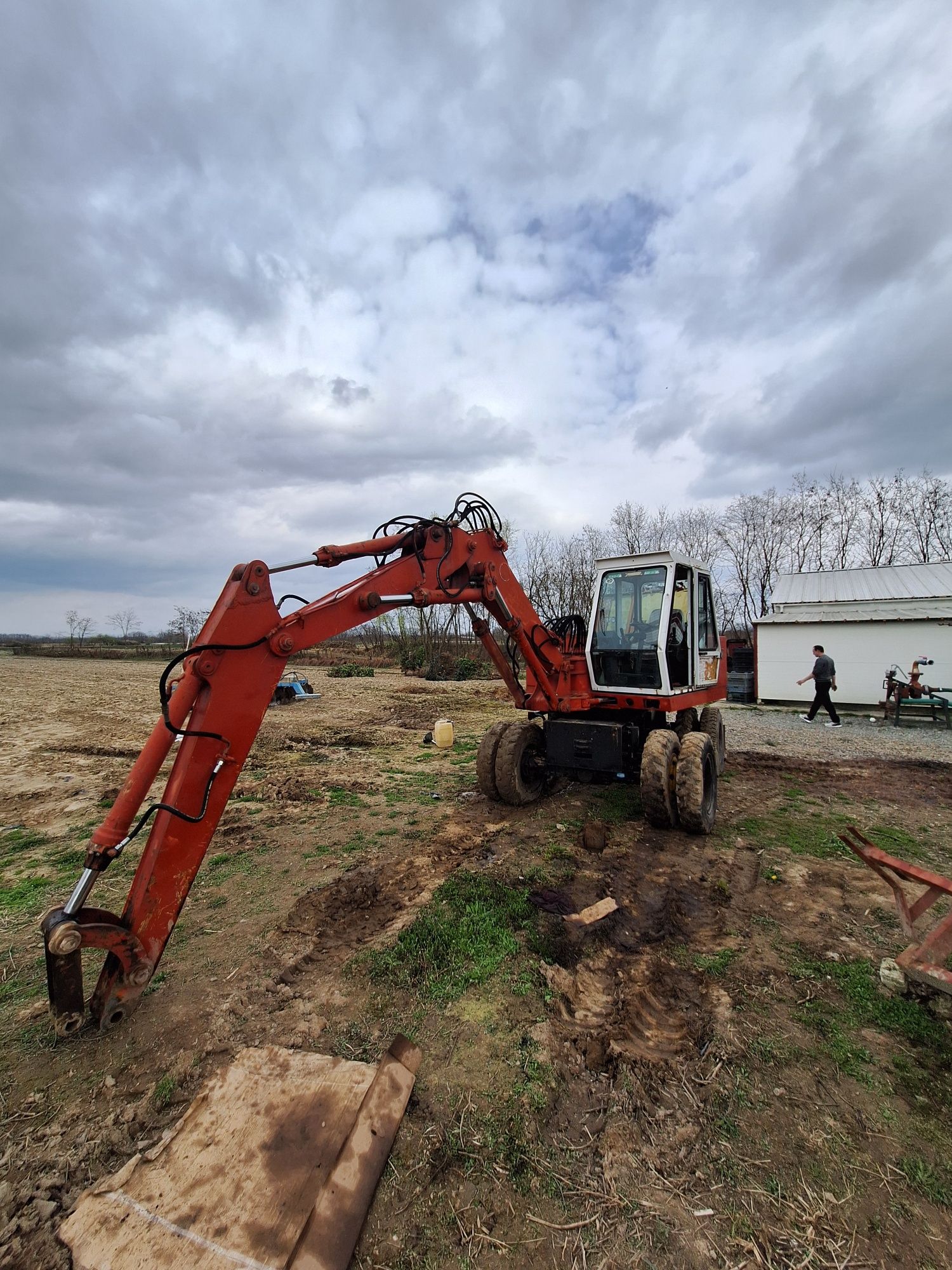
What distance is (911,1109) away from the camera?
8.63ft

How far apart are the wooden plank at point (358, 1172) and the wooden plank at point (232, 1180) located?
0.04 m

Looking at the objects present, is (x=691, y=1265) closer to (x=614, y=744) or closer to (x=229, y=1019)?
(x=229, y=1019)

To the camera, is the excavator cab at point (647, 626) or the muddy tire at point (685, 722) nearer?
the excavator cab at point (647, 626)

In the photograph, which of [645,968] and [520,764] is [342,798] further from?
[645,968]

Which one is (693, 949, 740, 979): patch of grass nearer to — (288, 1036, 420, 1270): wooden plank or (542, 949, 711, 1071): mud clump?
(542, 949, 711, 1071): mud clump

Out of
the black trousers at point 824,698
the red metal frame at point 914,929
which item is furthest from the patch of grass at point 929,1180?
the black trousers at point 824,698

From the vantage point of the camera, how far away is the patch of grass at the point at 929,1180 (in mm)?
2215

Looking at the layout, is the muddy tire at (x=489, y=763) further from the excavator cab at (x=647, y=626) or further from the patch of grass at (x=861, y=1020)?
the patch of grass at (x=861, y=1020)

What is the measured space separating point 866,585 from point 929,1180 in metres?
20.6

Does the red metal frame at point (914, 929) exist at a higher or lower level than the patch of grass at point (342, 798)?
higher

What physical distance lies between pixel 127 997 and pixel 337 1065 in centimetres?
120

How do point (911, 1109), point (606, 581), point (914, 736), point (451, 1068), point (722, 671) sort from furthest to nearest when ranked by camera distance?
point (914, 736)
point (722, 671)
point (606, 581)
point (451, 1068)
point (911, 1109)

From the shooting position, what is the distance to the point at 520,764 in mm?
7016

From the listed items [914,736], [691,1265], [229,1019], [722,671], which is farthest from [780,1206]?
[914,736]
